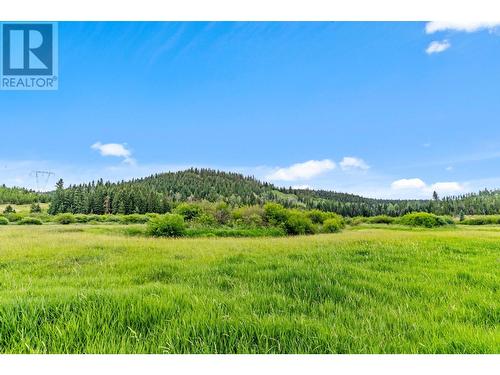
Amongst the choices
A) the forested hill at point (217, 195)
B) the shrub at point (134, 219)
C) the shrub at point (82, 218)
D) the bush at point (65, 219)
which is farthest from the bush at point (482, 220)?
the bush at point (65, 219)

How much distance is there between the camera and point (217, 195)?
366cm

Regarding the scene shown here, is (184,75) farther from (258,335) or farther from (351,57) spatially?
(258,335)

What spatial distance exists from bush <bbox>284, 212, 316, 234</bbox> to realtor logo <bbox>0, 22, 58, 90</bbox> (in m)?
2.96

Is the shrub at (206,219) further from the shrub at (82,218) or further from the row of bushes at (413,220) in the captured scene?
the row of bushes at (413,220)

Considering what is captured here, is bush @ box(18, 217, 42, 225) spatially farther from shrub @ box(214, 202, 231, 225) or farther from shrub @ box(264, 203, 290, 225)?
shrub @ box(264, 203, 290, 225)

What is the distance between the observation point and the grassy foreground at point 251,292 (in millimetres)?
1942

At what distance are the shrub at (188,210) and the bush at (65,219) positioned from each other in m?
1.16

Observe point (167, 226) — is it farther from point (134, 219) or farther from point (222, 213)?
point (222, 213)

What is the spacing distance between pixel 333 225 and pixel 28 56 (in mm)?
3696

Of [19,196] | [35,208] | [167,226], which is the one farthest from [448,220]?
[19,196]

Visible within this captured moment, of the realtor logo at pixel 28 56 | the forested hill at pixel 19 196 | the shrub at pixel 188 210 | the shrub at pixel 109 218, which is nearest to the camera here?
the realtor logo at pixel 28 56

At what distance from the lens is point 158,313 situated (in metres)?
2.08

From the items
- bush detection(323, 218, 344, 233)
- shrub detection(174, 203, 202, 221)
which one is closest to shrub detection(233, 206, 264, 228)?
shrub detection(174, 203, 202, 221)
